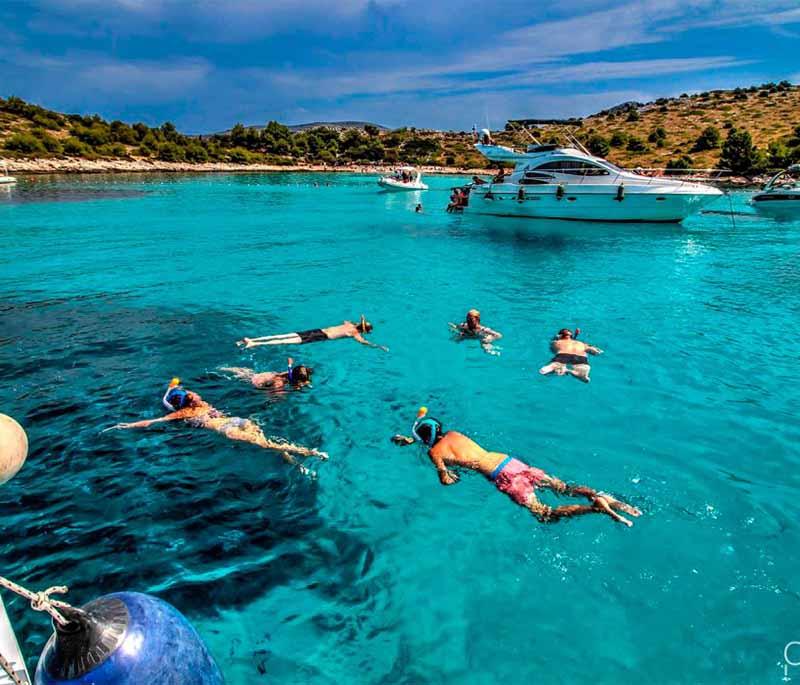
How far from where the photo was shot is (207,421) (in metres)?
8.72

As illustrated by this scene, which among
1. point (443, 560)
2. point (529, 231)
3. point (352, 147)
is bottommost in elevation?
point (443, 560)

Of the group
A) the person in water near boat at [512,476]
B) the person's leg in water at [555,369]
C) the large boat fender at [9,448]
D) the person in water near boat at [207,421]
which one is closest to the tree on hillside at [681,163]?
the person's leg in water at [555,369]

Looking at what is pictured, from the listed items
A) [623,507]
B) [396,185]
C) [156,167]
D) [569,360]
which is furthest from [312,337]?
[156,167]

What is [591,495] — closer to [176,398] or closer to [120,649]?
Result: [120,649]

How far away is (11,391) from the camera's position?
996cm

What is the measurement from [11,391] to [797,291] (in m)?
22.4

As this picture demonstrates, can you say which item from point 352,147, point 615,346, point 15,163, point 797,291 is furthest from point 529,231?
point 352,147

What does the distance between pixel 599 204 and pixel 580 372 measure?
23.4 metres

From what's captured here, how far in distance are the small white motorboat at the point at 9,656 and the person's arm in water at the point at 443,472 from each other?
483 cm

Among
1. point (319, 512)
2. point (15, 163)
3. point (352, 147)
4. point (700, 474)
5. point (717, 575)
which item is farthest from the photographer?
point (352, 147)

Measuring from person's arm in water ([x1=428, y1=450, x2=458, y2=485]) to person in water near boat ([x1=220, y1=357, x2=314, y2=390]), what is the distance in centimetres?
349

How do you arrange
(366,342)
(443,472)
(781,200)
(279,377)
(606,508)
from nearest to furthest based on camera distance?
(606,508) < (443,472) < (279,377) < (366,342) < (781,200)

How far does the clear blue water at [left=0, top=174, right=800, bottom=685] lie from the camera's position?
5152 millimetres

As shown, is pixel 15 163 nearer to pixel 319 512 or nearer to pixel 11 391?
pixel 11 391
